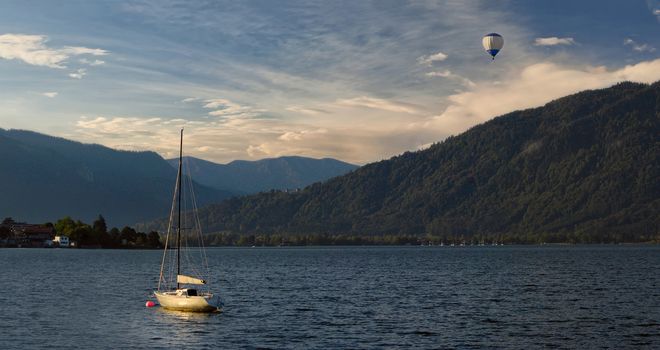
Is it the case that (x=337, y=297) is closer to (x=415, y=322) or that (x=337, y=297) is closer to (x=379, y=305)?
A: (x=379, y=305)

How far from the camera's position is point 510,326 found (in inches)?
3167

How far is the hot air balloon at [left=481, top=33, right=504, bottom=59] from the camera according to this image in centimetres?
17675

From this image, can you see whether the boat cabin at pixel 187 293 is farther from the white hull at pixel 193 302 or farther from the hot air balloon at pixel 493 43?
the hot air balloon at pixel 493 43

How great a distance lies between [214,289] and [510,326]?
211 feet

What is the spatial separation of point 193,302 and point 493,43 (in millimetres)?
114529

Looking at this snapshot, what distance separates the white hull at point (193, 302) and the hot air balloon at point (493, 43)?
11190 centimetres

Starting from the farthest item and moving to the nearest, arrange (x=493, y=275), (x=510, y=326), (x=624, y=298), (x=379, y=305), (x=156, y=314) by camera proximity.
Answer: (x=493, y=275)
(x=624, y=298)
(x=379, y=305)
(x=156, y=314)
(x=510, y=326)

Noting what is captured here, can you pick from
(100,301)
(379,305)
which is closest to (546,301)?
(379,305)

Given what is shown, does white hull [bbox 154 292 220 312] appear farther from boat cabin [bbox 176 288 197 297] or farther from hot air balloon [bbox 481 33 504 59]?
hot air balloon [bbox 481 33 504 59]

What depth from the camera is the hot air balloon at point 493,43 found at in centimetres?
17675

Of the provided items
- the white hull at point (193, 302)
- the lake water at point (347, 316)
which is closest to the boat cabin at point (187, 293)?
the white hull at point (193, 302)

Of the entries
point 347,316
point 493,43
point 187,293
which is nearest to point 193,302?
point 187,293

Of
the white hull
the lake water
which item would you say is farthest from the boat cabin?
the lake water

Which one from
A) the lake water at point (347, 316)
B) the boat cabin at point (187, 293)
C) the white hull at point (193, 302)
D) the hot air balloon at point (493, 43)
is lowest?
the lake water at point (347, 316)
